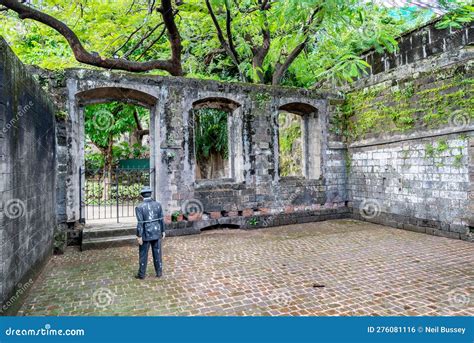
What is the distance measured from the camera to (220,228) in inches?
336

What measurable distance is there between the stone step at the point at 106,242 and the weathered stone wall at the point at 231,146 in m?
0.83

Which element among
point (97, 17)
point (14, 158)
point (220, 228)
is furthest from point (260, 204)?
point (97, 17)

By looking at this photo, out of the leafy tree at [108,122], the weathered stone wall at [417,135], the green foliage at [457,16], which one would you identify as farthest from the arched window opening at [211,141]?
the green foliage at [457,16]

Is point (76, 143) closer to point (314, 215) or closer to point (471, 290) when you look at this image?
point (314, 215)

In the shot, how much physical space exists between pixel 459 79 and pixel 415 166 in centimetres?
223

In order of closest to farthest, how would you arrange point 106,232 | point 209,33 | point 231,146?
1. point 106,232
2. point 231,146
3. point 209,33

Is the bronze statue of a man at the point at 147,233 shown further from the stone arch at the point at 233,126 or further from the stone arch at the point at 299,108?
the stone arch at the point at 299,108

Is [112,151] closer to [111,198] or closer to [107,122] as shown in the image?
[107,122]

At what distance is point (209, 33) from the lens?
449 inches

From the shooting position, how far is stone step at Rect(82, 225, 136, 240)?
6.82m

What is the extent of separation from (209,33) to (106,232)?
26.4 feet

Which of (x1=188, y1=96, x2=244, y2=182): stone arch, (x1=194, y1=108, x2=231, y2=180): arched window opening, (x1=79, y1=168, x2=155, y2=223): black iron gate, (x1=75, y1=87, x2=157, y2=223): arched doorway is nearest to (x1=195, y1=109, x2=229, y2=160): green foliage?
(x1=194, y1=108, x2=231, y2=180): arched window opening

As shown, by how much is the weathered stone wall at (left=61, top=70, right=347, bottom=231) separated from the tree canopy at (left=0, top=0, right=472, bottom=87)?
95cm

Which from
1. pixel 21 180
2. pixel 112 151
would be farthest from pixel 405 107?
pixel 112 151
